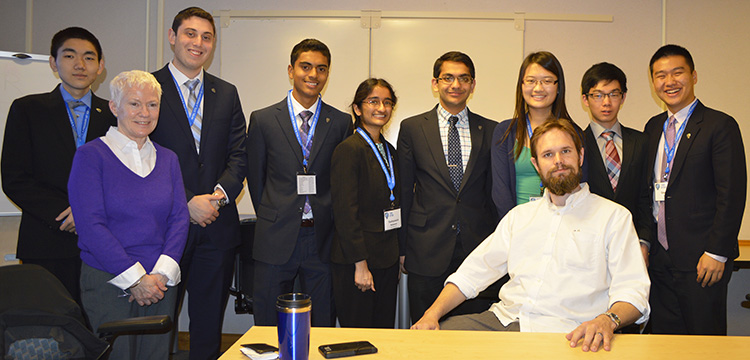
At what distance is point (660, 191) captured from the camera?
125 inches

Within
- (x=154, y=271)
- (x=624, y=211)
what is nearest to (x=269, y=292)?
(x=154, y=271)

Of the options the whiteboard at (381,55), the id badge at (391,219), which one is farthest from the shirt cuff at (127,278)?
the whiteboard at (381,55)

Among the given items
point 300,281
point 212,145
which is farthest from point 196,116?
point 300,281

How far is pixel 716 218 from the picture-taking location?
3.00m

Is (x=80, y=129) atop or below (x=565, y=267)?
atop

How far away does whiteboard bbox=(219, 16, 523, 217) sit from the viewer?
5.09 m

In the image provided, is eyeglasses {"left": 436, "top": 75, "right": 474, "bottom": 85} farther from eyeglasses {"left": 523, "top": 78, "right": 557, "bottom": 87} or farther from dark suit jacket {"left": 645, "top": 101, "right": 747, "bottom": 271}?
dark suit jacket {"left": 645, "top": 101, "right": 747, "bottom": 271}

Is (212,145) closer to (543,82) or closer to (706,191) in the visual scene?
(543,82)

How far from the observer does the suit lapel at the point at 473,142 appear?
3193 millimetres

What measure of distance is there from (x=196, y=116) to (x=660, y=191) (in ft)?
9.03

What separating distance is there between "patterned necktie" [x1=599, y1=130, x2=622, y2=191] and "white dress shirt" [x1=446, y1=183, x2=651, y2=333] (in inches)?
43.2

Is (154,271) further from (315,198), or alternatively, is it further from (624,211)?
(624,211)

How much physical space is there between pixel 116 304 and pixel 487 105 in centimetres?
371

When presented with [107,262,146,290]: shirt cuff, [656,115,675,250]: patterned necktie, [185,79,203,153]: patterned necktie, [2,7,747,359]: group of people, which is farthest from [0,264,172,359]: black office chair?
[656,115,675,250]: patterned necktie
